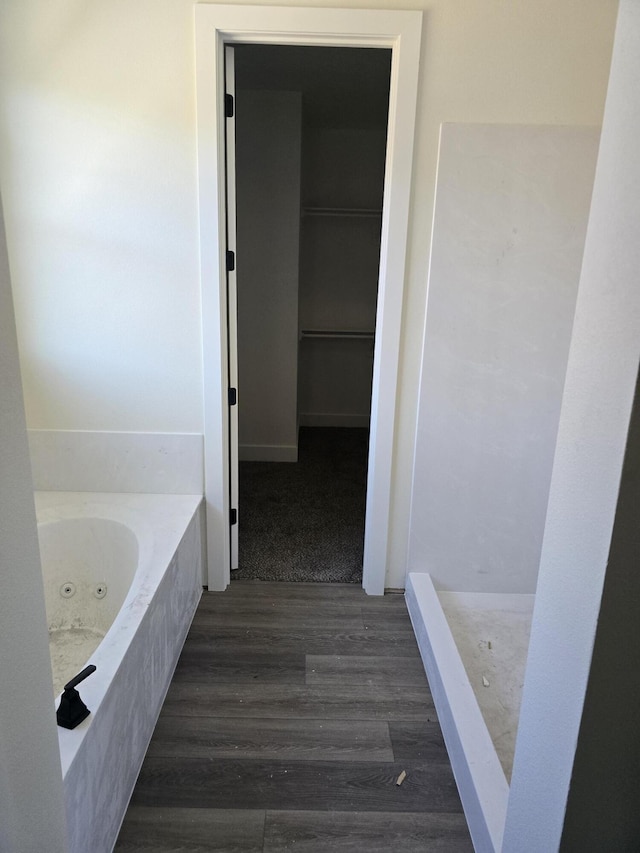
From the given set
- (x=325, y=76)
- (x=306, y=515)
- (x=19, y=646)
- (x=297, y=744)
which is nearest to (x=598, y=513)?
(x=19, y=646)

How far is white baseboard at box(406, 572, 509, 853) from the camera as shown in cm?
145

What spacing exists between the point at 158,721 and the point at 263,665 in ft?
1.38

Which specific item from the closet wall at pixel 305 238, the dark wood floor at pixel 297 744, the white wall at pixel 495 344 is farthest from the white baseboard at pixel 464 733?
the closet wall at pixel 305 238

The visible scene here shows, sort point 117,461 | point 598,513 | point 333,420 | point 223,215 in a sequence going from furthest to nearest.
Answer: point 333,420, point 117,461, point 223,215, point 598,513

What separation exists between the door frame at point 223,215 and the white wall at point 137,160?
0.05 metres

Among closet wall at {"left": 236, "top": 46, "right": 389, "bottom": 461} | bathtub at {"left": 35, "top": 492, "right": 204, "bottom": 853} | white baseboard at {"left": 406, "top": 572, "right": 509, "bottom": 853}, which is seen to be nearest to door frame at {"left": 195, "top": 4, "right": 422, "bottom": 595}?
bathtub at {"left": 35, "top": 492, "right": 204, "bottom": 853}

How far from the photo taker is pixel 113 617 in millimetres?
2168

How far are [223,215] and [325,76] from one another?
5.08 feet

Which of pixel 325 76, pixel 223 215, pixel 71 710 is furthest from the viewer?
pixel 325 76

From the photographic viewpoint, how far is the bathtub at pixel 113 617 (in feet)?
4.38

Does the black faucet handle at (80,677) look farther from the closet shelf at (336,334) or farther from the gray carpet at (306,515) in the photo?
the closet shelf at (336,334)

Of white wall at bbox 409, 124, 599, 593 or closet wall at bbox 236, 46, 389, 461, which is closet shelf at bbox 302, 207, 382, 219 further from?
white wall at bbox 409, 124, 599, 593

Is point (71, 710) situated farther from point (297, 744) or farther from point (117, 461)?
point (117, 461)

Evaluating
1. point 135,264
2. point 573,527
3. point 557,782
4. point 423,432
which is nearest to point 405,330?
point 423,432
